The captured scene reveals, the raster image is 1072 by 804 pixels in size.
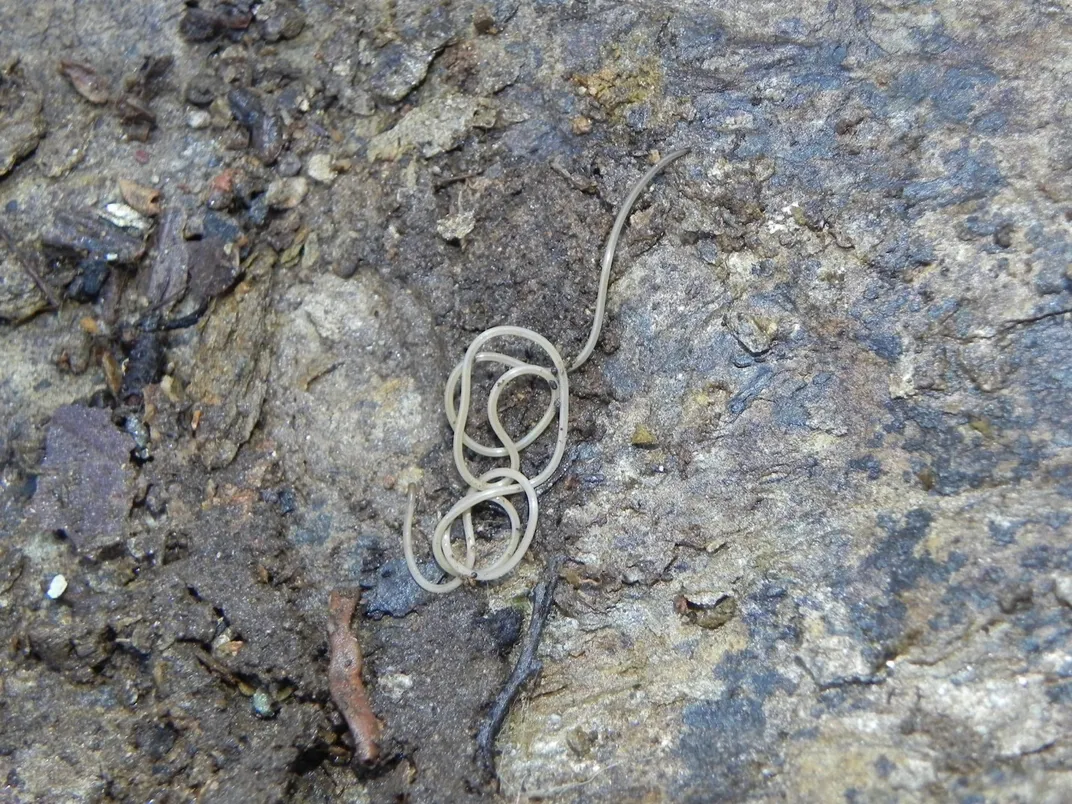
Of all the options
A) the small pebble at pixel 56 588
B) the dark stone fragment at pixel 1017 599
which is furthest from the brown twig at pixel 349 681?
the dark stone fragment at pixel 1017 599

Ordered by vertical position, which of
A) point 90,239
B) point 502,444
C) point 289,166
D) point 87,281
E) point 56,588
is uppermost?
point 289,166

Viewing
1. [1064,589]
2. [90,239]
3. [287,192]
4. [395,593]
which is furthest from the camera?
Answer: [287,192]

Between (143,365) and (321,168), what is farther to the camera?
(321,168)

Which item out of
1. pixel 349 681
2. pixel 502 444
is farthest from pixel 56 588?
pixel 502 444

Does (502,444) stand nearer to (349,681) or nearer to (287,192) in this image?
(349,681)

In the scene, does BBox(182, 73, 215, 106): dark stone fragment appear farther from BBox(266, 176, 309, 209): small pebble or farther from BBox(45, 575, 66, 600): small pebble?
BBox(45, 575, 66, 600): small pebble

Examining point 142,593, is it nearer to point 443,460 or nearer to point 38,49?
point 443,460

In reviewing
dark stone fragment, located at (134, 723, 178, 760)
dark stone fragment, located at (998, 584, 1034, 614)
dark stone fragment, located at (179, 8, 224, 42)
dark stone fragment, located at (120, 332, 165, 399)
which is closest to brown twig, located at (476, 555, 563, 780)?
dark stone fragment, located at (134, 723, 178, 760)
